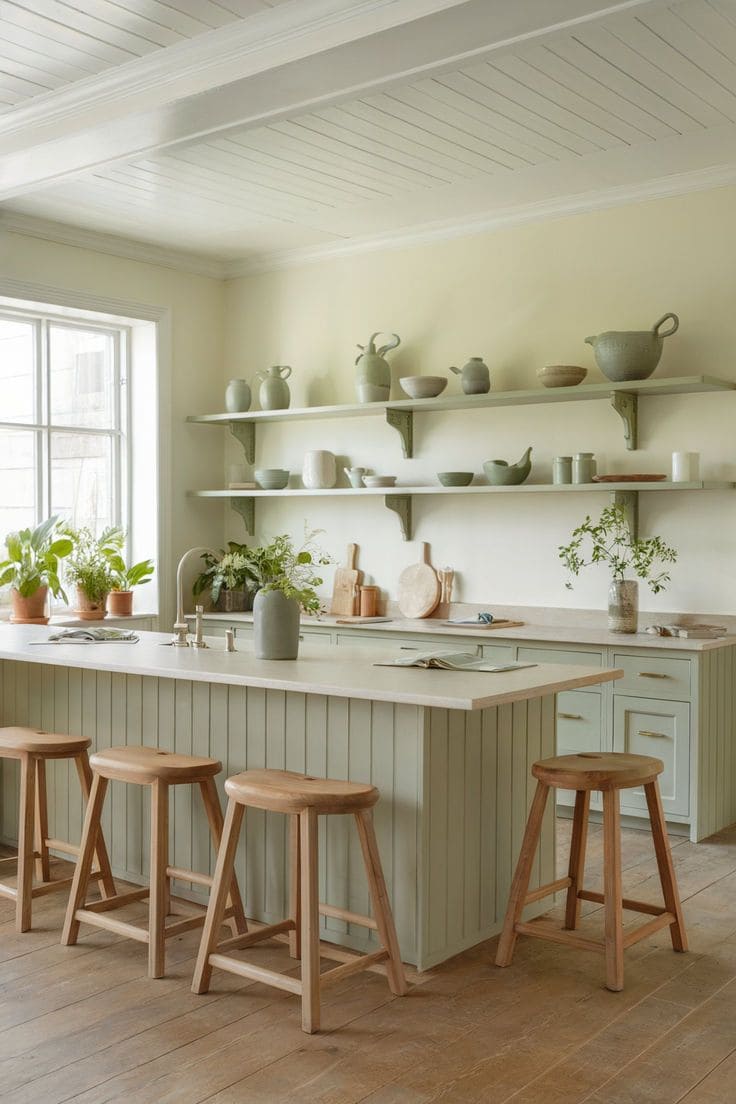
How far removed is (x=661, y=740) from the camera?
4.74 meters

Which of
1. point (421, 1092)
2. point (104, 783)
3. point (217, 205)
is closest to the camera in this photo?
point (421, 1092)

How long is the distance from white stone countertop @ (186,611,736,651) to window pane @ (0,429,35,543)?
1.65 metres

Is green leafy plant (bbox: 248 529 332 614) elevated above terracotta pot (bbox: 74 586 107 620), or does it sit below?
above

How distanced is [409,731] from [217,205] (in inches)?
133

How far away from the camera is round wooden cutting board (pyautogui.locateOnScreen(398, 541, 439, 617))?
232 inches

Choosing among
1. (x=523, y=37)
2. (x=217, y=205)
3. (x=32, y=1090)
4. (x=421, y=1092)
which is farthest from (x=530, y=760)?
(x=217, y=205)

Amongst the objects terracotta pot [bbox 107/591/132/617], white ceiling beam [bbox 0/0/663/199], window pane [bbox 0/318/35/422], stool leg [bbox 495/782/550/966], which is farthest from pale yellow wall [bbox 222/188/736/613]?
stool leg [bbox 495/782/550/966]

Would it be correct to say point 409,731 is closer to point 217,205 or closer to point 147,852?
point 147,852

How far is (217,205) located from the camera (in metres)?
5.57

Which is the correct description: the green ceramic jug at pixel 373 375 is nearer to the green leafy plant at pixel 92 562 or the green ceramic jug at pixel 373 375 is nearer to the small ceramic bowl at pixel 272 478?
the small ceramic bowl at pixel 272 478

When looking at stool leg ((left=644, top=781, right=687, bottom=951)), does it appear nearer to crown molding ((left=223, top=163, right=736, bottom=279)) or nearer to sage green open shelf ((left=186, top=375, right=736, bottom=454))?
Answer: sage green open shelf ((left=186, top=375, right=736, bottom=454))

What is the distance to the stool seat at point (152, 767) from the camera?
3.22m

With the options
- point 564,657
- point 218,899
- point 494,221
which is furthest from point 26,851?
point 494,221

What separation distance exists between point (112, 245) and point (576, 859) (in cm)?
429
